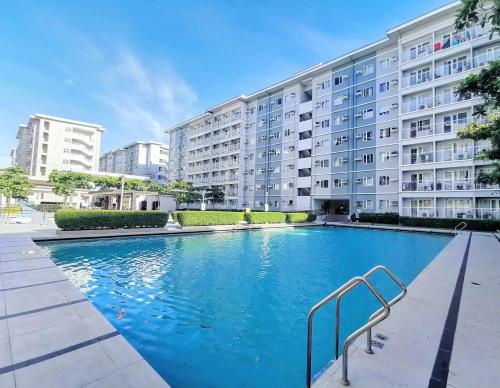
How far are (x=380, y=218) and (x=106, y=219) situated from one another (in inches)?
1043

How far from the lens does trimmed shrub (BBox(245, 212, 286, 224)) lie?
26125mm

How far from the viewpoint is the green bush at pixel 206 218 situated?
20.6 m

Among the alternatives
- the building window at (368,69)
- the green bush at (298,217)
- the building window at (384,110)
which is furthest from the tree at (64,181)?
the building window at (368,69)

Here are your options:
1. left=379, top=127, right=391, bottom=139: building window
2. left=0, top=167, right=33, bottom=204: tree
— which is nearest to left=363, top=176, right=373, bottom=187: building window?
left=379, top=127, right=391, bottom=139: building window

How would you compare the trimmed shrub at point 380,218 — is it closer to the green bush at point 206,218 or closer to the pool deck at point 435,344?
the green bush at point 206,218

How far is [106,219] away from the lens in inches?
622

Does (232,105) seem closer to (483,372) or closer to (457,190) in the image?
(457,190)

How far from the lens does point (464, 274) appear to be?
24.7 feet

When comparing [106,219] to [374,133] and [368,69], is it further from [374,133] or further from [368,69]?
[368,69]

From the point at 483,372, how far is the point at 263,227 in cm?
2118

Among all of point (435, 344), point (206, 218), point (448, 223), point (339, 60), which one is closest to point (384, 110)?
point (339, 60)

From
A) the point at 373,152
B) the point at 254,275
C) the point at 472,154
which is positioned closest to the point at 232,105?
the point at 373,152

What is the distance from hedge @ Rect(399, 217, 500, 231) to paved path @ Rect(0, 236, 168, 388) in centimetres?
2806

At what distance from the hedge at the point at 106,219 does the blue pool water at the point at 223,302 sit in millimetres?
2507
